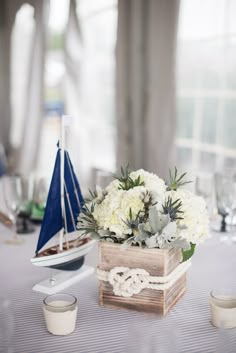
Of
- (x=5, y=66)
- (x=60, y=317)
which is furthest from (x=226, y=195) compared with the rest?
(x=5, y=66)

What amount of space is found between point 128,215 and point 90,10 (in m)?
2.89

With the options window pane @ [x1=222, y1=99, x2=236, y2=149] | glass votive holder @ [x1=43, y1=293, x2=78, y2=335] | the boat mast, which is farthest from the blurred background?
glass votive holder @ [x1=43, y1=293, x2=78, y2=335]

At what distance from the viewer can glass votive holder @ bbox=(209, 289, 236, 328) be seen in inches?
39.3

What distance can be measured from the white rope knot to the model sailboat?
0.63ft

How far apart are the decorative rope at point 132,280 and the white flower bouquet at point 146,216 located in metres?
0.06

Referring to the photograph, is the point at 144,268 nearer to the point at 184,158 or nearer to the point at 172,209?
the point at 172,209

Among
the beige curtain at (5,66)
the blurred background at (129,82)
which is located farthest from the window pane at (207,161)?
the beige curtain at (5,66)

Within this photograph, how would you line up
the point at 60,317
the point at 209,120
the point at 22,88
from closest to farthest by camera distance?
1. the point at 60,317
2. the point at 209,120
3. the point at 22,88

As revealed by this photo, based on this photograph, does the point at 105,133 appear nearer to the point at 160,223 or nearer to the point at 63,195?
the point at 63,195

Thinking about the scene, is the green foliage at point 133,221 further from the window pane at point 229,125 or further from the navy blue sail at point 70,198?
the window pane at point 229,125

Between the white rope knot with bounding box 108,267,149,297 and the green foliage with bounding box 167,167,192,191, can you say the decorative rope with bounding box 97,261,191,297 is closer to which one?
the white rope knot with bounding box 108,267,149,297

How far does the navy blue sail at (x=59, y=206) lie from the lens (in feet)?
3.94

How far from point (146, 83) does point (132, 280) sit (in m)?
2.06

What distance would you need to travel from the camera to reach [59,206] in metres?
1.24
